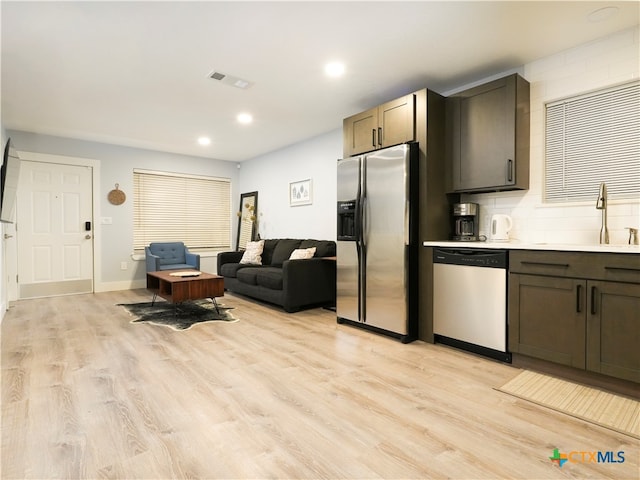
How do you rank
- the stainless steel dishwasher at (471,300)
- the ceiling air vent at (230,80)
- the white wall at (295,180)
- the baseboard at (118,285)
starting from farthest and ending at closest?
the baseboard at (118,285), the white wall at (295,180), the ceiling air vent at (230,80), the stainless steel dishwasher at (471,300)

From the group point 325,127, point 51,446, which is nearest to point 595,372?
point 51,446

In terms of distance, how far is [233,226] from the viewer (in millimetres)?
7426

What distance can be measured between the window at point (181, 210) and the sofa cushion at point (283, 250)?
212 centimetres

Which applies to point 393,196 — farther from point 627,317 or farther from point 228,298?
point 228,298

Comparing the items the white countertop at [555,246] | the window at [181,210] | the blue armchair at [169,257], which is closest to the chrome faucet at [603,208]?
the white countertop at [555,246]

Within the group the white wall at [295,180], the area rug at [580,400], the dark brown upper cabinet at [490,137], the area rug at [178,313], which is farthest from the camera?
the white wall at [295,180]

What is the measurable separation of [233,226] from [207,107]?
3513 mm

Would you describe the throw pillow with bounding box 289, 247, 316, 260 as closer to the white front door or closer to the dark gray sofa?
the dark gray sofa

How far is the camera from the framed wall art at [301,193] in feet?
18.2

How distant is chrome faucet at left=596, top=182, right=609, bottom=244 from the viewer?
2576 millimetres

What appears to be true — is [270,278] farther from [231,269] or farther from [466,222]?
[466,222]

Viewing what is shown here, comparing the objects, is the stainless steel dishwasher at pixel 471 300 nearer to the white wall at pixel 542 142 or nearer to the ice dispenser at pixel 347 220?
the white wall at pixel 542 142

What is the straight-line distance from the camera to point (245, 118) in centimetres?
461

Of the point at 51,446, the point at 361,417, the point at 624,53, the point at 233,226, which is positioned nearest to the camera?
the point at 51,446
